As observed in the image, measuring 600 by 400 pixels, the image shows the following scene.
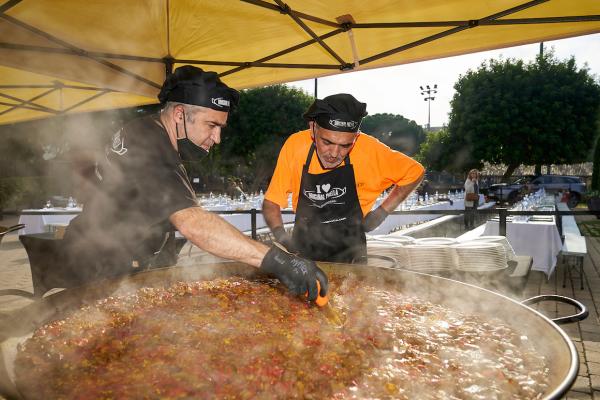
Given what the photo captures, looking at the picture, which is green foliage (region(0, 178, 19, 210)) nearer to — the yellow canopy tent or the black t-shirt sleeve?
the yellow canopy tent

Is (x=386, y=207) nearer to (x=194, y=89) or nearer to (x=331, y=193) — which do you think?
(x=331, y=193)

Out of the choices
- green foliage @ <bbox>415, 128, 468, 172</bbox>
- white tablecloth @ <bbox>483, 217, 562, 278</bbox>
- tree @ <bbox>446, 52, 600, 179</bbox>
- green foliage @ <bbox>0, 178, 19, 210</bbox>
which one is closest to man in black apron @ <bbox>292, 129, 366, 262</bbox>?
white tablecloth @ <bbox>483, 217, 562, 278</bbox>

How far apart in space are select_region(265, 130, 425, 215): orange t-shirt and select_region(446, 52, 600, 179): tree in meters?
27.4

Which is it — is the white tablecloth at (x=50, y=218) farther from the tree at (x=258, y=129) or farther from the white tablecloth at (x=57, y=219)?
the tree at (x=258, y=129)

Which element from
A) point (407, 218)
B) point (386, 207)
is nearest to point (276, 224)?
point (386, 207)

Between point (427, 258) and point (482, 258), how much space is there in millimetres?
640

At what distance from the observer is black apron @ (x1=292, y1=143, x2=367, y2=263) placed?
3047 millimetres

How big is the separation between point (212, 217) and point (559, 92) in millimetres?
30910

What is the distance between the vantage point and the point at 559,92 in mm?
26078

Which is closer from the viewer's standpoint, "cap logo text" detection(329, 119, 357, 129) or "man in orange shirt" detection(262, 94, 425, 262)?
"cap logo text" detection(329, 119, 357, 129)

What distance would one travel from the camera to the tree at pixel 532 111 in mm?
26125

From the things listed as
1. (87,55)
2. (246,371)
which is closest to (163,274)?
(246,371)

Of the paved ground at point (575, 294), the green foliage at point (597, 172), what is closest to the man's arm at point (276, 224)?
the paved ground at point (575, 294)

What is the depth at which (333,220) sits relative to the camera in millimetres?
3061
